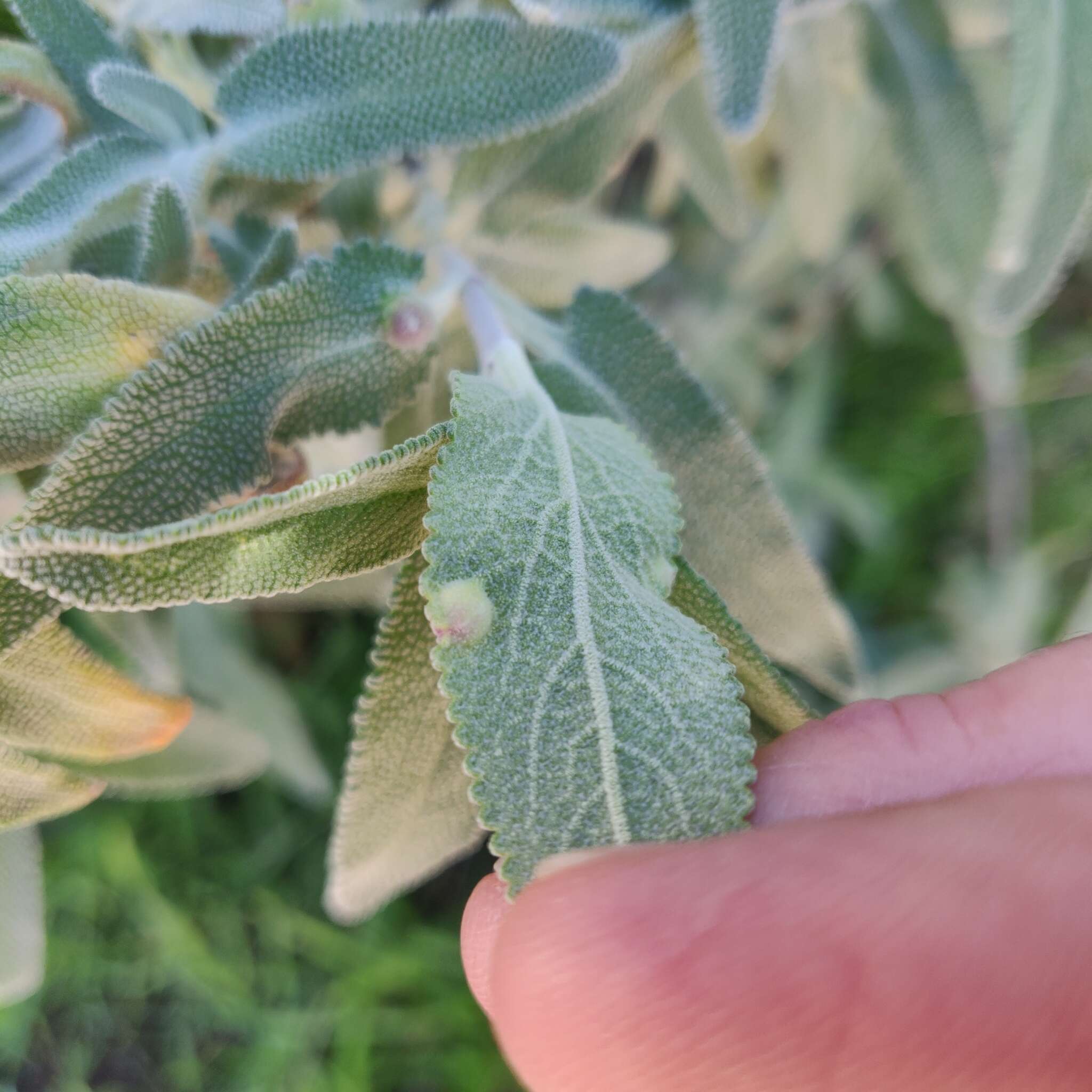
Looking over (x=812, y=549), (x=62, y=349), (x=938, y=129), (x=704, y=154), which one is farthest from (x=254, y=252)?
(x=812, y=549)

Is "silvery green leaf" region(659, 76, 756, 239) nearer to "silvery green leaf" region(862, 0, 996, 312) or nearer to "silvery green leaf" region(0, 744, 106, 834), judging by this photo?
"silvery green leaf" region(862, 0, 996, 312)

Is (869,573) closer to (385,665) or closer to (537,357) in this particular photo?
(537,357)

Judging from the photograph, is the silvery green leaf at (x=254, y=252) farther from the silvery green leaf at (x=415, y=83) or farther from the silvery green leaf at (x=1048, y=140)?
the silvery green leaf at (x=1048, y=140)

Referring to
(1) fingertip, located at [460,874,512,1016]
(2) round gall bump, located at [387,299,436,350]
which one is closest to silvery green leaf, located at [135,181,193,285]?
(2) round gall bump, located at [387,299,436,350]

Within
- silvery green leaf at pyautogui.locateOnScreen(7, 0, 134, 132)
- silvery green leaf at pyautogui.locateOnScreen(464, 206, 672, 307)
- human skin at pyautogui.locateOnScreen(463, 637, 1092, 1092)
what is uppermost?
silvery green leaf at pyautogui.locateOnScreen(7, 0, 134, 132)

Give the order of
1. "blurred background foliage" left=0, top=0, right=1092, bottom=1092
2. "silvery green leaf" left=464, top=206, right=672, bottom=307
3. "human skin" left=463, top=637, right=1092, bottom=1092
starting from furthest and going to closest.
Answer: "blurred background foliage" left=0, top=0, right=1092, bottom=1092
"silvery green leaf" left=464, top=206, right=672, bottom=307
"human skin" left=463, top=637, right=1092, bottom=1092

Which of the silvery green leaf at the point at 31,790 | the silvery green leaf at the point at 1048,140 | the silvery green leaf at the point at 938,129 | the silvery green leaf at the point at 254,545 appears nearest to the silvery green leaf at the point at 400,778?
the silvery green leaf at the point at 254,545

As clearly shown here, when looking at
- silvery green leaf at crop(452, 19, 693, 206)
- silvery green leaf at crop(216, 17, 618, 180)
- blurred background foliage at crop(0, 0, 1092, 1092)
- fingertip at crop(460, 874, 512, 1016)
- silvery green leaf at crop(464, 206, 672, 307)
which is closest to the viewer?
fingertip at crop(460, 874, 512, 1016)
